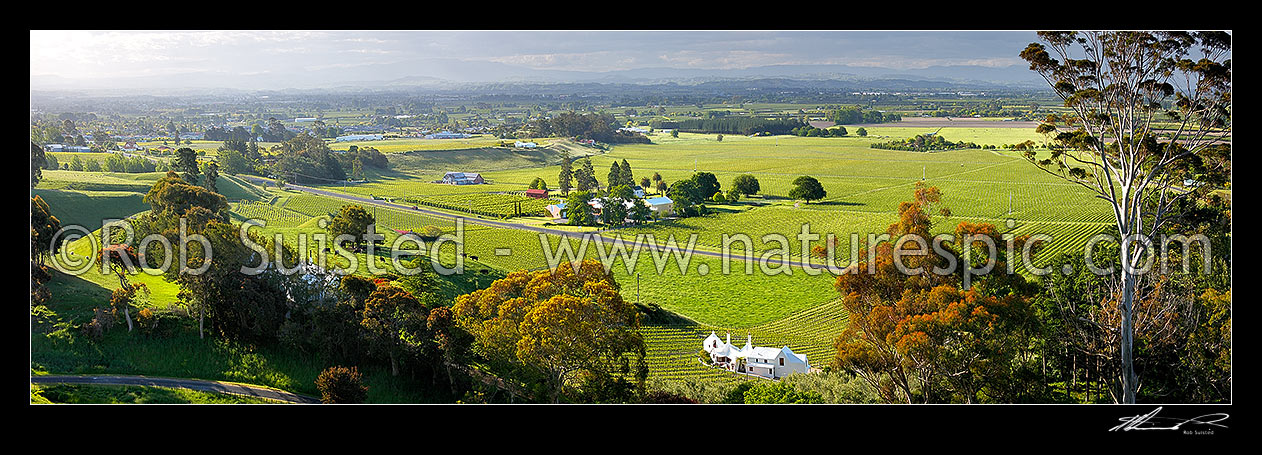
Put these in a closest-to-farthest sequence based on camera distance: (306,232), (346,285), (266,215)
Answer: (346,285) → (306,232) → (266,215)

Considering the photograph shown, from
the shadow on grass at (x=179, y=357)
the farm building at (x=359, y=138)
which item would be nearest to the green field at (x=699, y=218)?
the shadow on grass at (x=179, y=357)

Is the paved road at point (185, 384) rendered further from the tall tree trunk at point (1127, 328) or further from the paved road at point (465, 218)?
the paved road at point (465, 218)

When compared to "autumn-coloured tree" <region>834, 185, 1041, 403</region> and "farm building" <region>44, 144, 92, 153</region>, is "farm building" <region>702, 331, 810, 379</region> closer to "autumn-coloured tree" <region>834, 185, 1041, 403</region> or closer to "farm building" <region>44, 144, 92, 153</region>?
"autumn-coloured tree" <region>834, 185, 1041, 403</region>

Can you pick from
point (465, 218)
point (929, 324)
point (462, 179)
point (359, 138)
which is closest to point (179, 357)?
point (929, 324)

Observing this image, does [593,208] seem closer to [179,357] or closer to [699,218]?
[699,218]

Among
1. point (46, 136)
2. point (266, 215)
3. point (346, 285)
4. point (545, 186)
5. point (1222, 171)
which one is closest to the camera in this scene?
point (1222, 171)

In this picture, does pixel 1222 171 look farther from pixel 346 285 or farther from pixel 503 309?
pixel 346 285

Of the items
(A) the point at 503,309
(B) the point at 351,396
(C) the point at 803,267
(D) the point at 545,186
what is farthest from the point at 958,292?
(D) the point at 545,186
